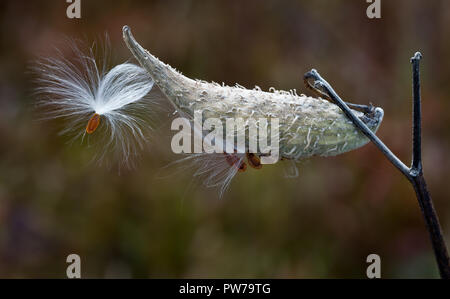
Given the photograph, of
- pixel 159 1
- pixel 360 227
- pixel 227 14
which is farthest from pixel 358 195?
pixel 159 1

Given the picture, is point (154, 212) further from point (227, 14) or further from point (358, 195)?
point (227, 14)

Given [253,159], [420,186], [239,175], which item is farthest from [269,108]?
[239,175]

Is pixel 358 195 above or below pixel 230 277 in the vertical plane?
above

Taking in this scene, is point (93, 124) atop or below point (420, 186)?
atop

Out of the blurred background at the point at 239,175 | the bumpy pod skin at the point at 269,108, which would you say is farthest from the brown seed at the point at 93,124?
the blurred background at the point at 239,175

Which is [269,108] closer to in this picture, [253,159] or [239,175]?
[253,159]

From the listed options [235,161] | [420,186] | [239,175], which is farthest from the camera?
[239,175]

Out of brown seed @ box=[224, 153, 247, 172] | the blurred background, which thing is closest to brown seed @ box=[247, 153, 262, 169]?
brown seed @ box=[224, 153, 247, 172]
